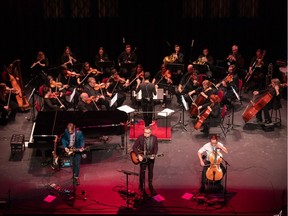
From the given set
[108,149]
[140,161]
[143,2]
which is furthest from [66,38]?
[140,161]

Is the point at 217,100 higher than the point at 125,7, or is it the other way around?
the point at 125,7

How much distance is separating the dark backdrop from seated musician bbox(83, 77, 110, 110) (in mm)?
3994

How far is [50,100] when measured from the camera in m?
16.7

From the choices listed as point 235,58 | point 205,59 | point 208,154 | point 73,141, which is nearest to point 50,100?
point 73,141

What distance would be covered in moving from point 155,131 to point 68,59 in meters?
4.34

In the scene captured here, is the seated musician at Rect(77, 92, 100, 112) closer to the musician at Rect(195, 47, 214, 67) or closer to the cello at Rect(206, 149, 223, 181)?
the cello at Rect(206, 149, 223, 181)

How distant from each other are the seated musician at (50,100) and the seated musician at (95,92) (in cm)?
77

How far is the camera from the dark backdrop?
20.1m

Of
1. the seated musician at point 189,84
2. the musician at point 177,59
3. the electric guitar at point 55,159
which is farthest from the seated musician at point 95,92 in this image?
the musician at point 177,59

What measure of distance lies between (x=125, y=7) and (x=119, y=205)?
360 inches

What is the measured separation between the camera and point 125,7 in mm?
20141

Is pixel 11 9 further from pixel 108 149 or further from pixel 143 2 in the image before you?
pixel 108 149

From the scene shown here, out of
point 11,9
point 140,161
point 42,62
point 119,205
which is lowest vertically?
point 119,205

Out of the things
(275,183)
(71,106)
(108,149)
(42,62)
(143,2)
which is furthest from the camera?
(143,2)
